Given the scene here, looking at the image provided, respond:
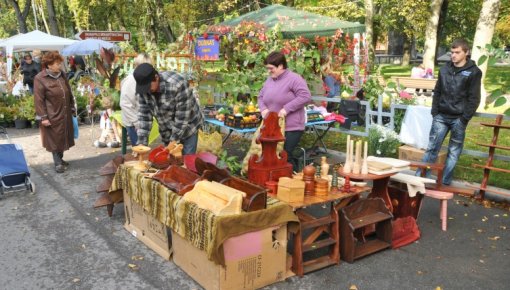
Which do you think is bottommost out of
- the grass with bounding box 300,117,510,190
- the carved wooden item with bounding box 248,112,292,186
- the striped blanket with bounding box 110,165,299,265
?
the grass with bounding box 300,117,510,190

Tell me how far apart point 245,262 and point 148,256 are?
1.19 metres

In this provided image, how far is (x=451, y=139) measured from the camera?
5609mm

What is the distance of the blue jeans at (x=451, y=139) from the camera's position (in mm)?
5477

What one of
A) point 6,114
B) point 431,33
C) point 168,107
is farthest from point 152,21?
point 168,107

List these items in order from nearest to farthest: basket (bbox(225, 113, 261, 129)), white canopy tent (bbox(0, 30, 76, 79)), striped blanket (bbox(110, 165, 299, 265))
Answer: striped blanket (bbox(110, 165, 299, 265))
basket (bbox(225, 113, 261, 129))
white canopy tent (bbox(0, 30, 76, 79))

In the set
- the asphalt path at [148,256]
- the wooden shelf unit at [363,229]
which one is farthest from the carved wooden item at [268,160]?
the asphalt path at [148,256]

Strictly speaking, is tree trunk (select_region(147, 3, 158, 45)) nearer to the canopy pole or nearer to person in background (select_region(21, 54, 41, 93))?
person in background (select_region(21, 54, 41, 93))

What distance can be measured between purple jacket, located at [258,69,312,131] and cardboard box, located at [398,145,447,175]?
2106mm

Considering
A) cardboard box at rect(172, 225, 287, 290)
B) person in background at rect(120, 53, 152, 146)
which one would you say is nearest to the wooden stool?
cardboard box at rect(172, 225, 287, 290)

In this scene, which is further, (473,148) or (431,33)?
(431,33)

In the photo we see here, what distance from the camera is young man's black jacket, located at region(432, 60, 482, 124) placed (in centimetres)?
517

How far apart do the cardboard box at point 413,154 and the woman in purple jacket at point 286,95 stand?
208 cm

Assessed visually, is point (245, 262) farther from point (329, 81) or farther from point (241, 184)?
point (329, 81)

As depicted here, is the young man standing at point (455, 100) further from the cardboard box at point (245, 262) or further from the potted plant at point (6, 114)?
the potted plant at point (6, 114)
